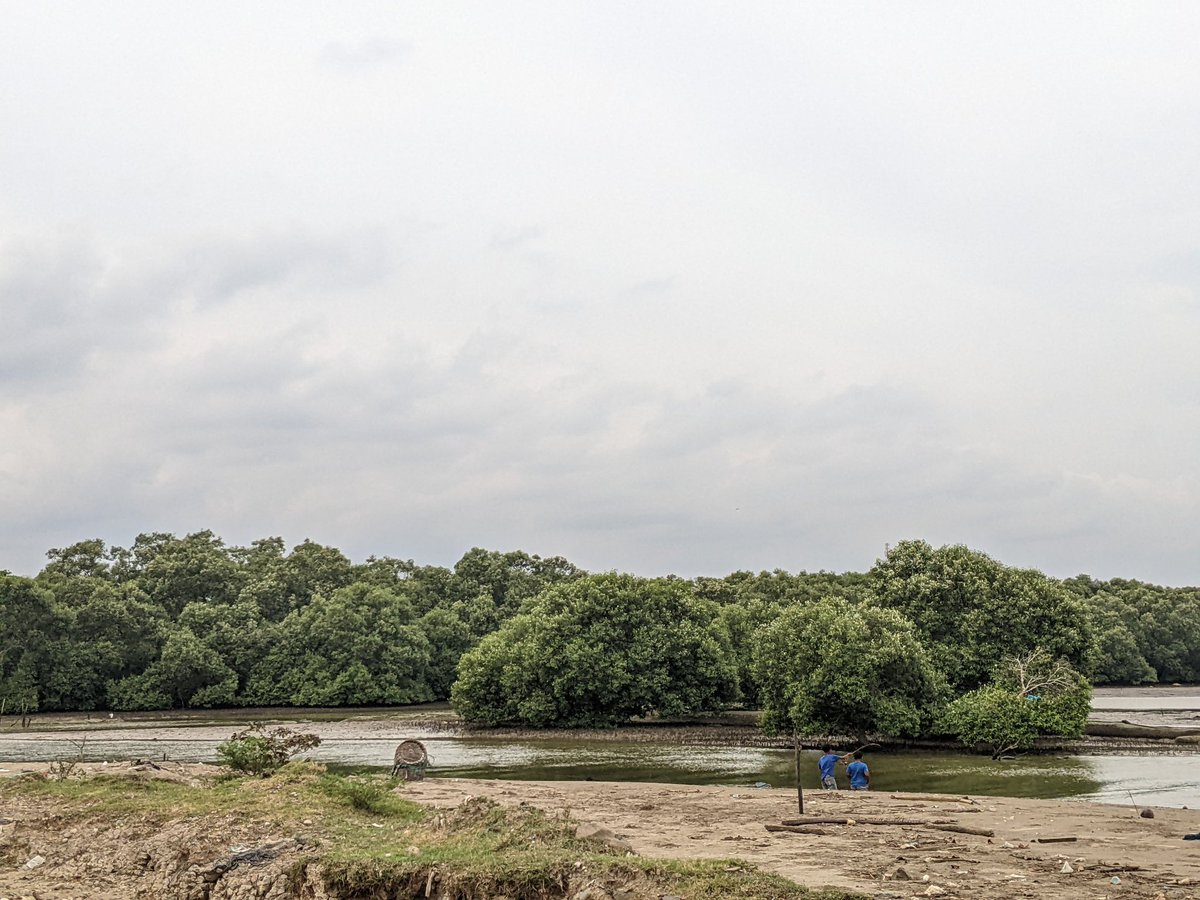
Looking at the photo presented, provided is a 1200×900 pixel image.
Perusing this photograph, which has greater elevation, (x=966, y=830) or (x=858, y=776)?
(x=966, y=830)

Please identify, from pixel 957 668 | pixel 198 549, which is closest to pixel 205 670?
pixel 198 549

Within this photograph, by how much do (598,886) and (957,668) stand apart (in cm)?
4339

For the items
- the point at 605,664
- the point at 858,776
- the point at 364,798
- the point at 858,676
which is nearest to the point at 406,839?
the point at 364,798

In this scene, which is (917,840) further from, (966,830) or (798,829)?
(798,829)

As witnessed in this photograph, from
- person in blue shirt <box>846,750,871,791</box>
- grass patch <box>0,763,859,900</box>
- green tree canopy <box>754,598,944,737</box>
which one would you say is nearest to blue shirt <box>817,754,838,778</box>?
person in blue shirt <box>846,750,871,791</box>

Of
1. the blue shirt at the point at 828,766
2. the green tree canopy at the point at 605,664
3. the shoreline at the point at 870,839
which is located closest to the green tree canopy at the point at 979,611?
the green tree canopy at the point at 605,664

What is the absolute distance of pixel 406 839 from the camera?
64.1ft

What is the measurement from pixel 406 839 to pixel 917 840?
33.0 feet

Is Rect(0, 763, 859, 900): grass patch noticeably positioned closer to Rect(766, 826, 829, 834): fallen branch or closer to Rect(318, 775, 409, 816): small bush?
Rect(318, 775, 409, 816): small bush

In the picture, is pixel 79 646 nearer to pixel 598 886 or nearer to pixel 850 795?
pixel 850 795

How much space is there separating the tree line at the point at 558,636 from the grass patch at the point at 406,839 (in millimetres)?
11809

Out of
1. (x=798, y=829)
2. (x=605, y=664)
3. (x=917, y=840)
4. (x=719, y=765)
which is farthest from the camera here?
(x=605, y=664)

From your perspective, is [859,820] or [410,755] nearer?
[859,820]

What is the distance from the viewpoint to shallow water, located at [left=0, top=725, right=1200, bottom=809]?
117 ft
